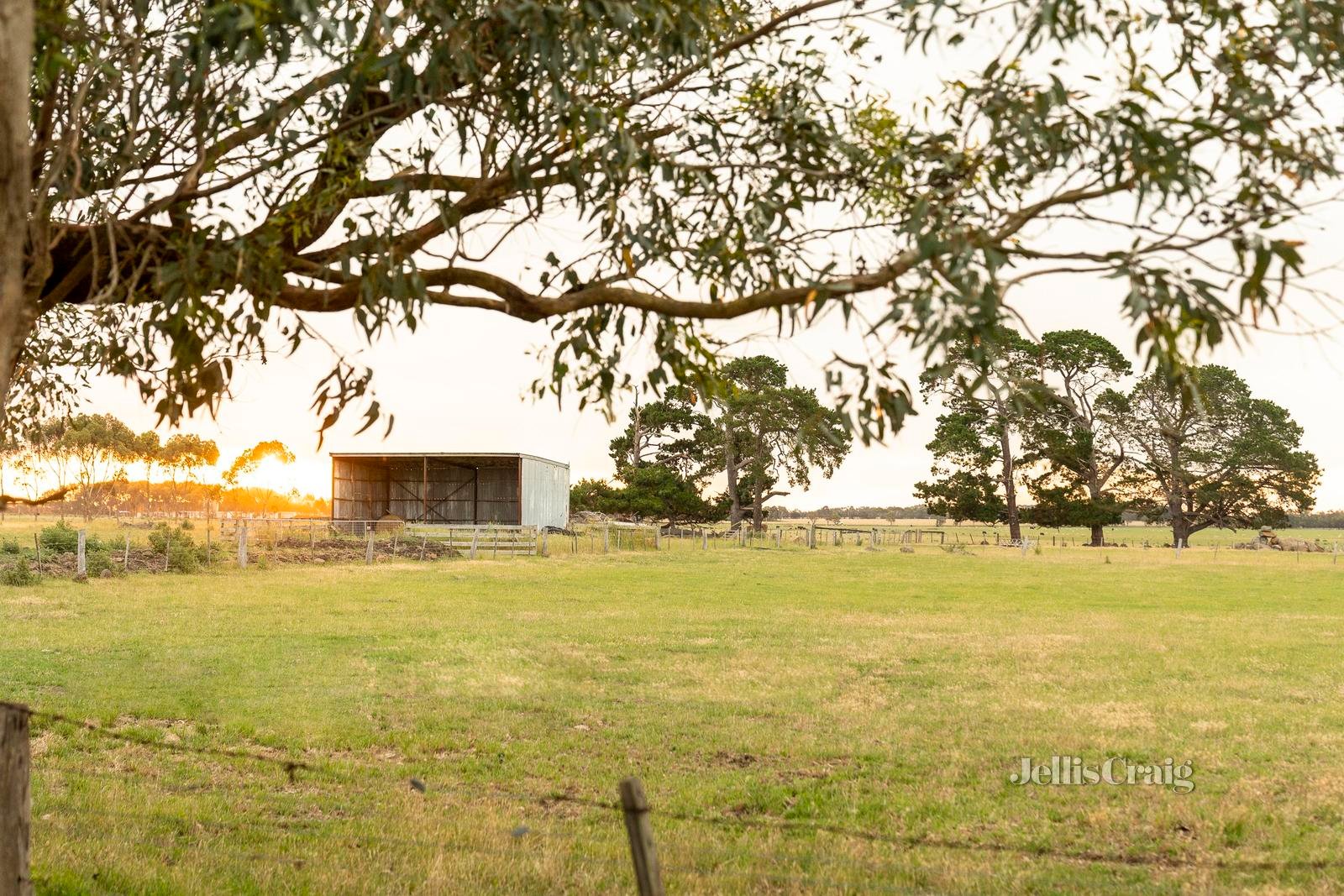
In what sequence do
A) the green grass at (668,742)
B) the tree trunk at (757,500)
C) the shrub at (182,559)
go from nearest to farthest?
the green grass at (668,742) < the shrub at (182,559) < the tree trunk at (757,500)

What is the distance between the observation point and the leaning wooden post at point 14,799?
4.65 m

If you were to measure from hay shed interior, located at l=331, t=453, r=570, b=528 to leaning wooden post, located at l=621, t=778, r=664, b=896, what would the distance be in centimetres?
4892

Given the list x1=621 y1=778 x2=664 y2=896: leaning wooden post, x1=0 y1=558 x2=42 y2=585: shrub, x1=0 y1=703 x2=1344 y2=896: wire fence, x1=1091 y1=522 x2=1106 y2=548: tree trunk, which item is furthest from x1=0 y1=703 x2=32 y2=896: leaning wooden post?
x1=1091 y1=522 x2=1106 y2=548: tree trunk

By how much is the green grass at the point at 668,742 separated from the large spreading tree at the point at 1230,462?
4448 centimetres

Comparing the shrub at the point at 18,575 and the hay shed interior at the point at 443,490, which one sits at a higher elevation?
the hay shed interior at the point at 443,490

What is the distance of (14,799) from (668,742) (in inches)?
265

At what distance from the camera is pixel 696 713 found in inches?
472

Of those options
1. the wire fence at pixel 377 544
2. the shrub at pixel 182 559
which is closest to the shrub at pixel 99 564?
the wire fence at pixel 377 544

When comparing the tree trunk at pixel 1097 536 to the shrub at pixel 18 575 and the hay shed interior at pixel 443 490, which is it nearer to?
the hay shed interior at pixel 443 490

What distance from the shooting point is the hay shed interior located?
54.2m

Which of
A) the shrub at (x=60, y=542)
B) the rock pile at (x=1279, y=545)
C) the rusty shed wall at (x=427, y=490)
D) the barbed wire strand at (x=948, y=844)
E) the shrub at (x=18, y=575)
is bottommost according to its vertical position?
the barbed wire strand at (x=948, y=844)

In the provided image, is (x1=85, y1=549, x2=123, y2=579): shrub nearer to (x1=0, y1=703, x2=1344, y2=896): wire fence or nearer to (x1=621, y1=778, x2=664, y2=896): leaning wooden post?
(x1=0, y1=703, x2=1344, y2=896): wire fence

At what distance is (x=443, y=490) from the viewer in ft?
190

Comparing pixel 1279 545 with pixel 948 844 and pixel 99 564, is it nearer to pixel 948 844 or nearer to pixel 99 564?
pixel 99 564
